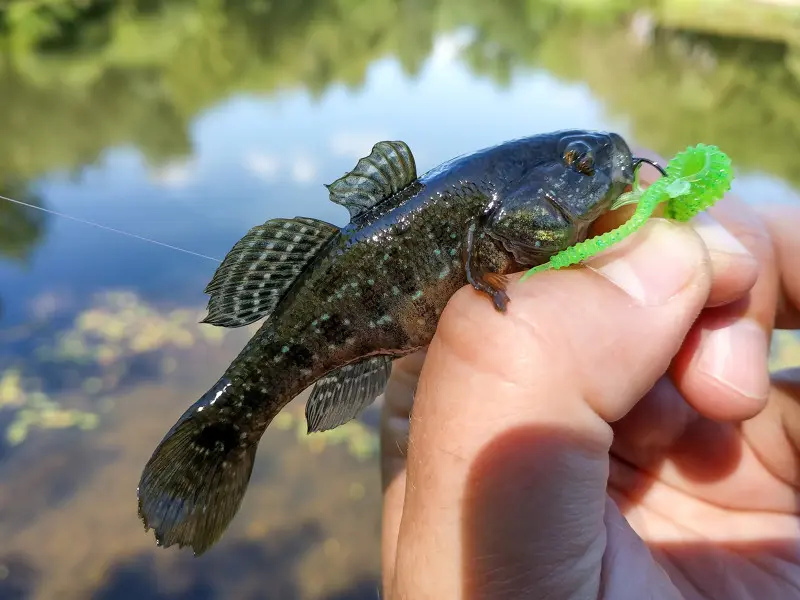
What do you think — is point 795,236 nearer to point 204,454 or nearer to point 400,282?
point 400,282

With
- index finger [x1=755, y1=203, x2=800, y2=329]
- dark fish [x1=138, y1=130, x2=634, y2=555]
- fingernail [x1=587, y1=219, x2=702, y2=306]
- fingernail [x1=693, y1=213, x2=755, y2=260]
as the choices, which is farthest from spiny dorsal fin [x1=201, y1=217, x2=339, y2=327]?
index finger [x1=755, y1=203, x2=800, y2=329]

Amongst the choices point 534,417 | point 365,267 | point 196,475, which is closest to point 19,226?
point 196,475

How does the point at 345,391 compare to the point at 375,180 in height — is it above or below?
below

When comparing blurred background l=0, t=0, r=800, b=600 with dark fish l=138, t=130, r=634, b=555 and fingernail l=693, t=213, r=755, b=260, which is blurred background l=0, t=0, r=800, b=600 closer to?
dark fish l=138, t=130, r=634, b=555

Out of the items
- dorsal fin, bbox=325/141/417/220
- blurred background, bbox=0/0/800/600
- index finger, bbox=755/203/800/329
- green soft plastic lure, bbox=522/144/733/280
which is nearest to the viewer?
green soft plastic lure, bbox=522/144/733/280

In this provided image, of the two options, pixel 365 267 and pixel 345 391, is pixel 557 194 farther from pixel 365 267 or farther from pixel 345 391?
pixel 345 391

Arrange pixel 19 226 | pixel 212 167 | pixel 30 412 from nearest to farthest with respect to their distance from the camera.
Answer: pixel 30 412, pixel 19 226, pixel 212 167
